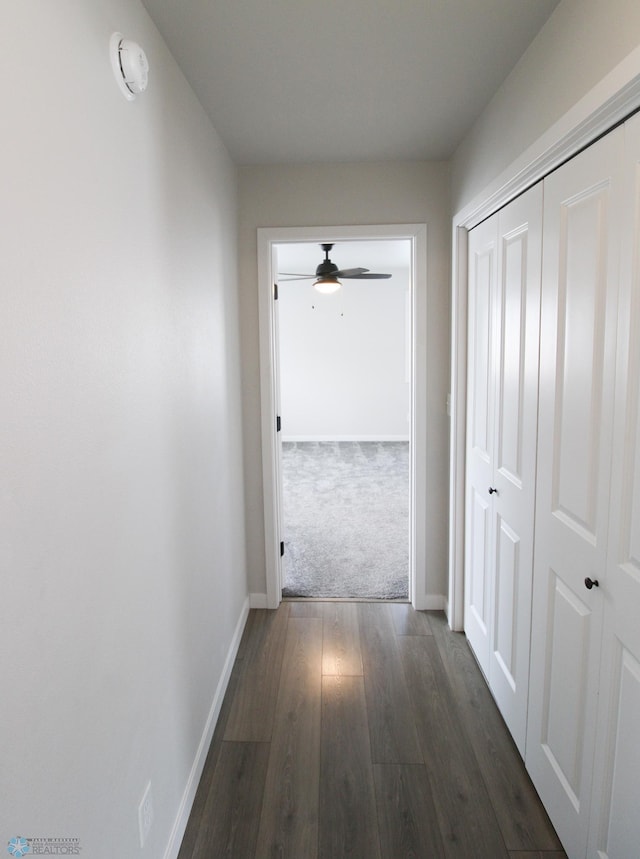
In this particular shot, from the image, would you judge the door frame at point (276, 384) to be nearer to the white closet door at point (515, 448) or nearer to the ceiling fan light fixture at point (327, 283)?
the white closet door at point (515, 448)

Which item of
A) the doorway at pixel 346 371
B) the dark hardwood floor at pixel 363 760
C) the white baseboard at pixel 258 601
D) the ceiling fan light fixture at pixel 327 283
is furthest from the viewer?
the doorway at pixel 346 371

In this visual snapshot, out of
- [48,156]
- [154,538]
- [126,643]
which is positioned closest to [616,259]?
[48,156]

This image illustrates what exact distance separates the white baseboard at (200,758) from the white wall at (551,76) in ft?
7.65

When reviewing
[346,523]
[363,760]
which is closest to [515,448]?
[363,760]

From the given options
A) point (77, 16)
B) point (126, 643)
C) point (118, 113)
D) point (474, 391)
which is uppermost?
point (77, 16)

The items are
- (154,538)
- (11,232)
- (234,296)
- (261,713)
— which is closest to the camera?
(11,232)

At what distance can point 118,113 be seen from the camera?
4.13 ft

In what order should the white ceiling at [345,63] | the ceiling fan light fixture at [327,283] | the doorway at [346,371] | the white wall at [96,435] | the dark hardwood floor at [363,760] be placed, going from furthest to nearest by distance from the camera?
1. the doorway at [346,371]
2. the ceiling fan light fixture at [327,283]
3. the dark hardwood floor at [363,760]
4. the white ceiling at [345,63]
5. the white wall at [96,435]

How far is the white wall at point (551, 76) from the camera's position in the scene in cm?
121

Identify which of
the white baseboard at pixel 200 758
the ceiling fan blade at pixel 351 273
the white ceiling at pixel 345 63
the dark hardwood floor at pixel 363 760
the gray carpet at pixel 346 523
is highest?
the white ceiling at pixel 345 63

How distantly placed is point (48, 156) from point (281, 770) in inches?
78.6

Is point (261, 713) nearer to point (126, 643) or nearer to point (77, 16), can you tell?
point (126, 643)

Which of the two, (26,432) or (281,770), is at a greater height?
(26,432)

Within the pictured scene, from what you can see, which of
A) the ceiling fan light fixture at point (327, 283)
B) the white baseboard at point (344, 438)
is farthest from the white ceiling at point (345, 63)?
the white baseboard at point (344, 438)
